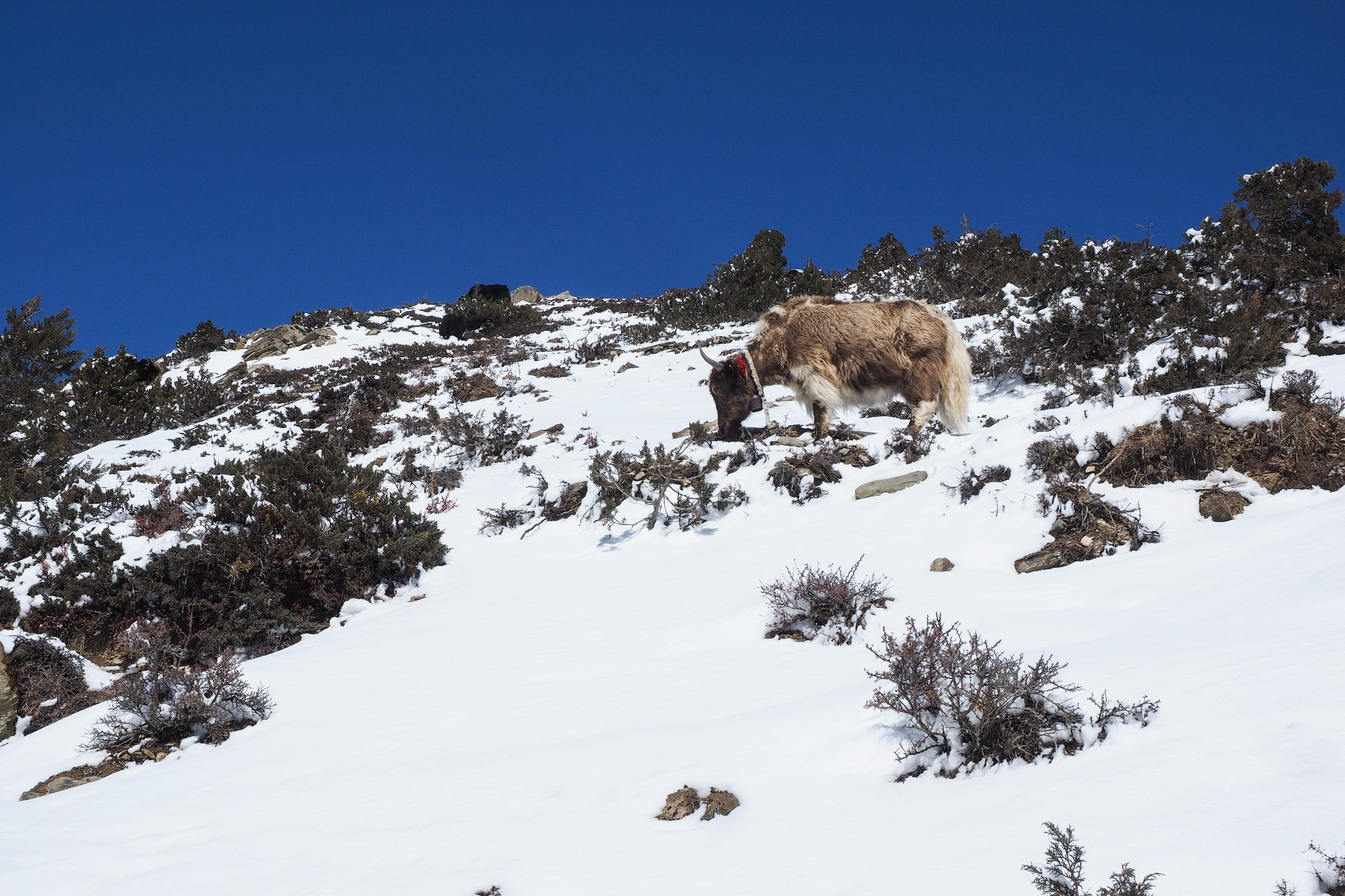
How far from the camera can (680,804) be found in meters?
2.60

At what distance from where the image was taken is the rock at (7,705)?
5.14 metres

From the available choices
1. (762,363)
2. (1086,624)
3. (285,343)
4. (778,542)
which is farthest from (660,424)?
(285,343)

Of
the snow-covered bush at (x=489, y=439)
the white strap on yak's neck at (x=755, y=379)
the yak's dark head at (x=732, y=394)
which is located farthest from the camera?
the snow-covered bush at (x=489, y=439)

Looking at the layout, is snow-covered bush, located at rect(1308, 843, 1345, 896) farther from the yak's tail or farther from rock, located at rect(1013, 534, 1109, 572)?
the yak's tail

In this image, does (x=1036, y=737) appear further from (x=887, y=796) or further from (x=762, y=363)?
(x=762, y=363)

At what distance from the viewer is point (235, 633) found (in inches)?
244

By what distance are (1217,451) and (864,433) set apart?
3702mm

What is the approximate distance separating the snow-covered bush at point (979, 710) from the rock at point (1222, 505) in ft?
9.26

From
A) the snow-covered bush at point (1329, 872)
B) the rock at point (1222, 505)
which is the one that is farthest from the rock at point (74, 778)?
the rock at point (1222, 505)

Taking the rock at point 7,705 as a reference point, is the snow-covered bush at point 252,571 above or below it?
above

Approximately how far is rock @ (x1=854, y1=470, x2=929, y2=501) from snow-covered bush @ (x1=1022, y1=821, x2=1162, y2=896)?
16.8 ft

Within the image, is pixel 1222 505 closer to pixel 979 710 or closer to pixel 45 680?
pixel 979 710

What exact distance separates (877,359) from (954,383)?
90cm

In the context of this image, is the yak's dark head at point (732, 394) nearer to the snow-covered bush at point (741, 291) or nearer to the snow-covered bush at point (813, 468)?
the snow-covered bush at point (813, 468)
